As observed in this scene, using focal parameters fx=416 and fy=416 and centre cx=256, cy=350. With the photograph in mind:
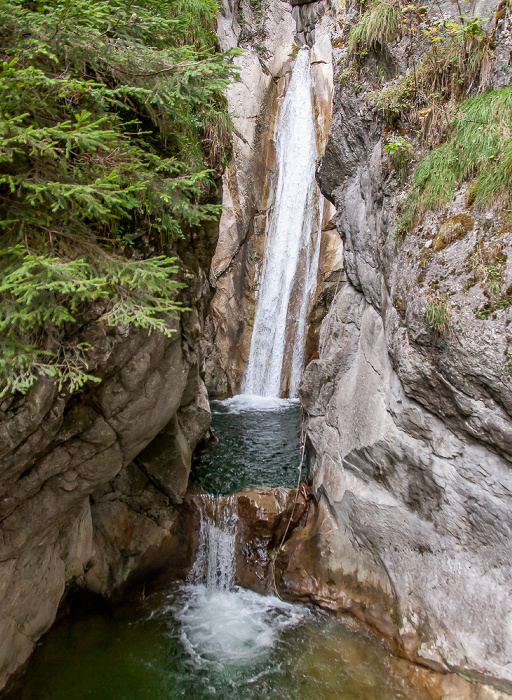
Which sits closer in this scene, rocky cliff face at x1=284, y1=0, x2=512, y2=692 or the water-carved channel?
rocky cliff face at x1=284, y1=0, x2=512, y2=692

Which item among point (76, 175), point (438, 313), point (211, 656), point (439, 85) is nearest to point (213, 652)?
point (211, 656)

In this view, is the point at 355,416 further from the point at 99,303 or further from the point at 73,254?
the point at 73,254

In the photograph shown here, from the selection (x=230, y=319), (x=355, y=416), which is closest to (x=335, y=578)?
(x=355, y=416)

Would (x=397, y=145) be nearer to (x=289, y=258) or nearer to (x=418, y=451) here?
(x=418, y=451)

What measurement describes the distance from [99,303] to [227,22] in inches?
744

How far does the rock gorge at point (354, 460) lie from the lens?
14.4 ft

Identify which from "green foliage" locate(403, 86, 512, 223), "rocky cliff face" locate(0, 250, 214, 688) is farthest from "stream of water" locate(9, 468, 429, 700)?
"green foliage" locate(403, 86, 512, 223)

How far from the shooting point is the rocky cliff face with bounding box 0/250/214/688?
13.6 ft

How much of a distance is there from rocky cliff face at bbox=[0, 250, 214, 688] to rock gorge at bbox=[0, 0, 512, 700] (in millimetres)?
21

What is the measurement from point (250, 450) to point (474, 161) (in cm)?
733

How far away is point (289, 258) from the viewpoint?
54.9 ft

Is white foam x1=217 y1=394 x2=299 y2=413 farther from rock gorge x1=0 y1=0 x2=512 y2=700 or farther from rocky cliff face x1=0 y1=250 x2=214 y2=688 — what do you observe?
rocky cliff face x1=0 y1=250 x2=214 y2=688

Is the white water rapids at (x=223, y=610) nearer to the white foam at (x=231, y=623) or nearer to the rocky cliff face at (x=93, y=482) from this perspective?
the white foam at (x=231, y=623)

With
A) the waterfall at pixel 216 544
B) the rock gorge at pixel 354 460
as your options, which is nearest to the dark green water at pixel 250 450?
the waterfall at pixel 216 544
